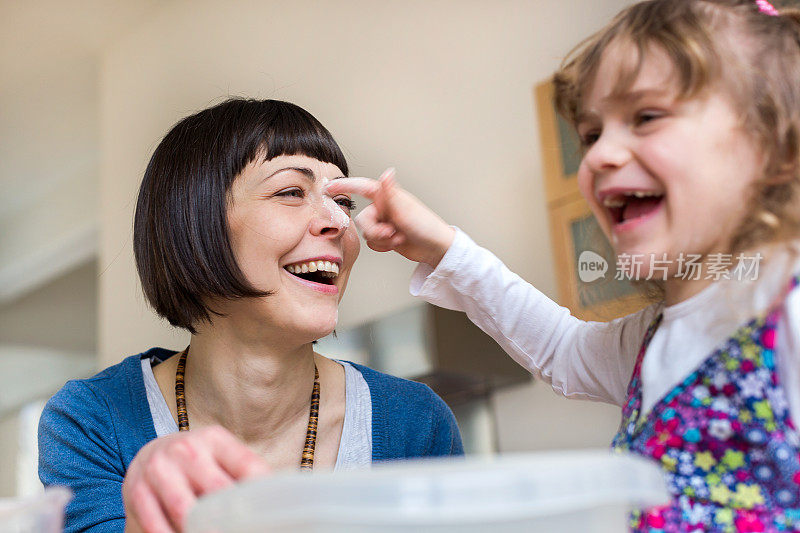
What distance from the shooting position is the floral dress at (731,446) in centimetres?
55

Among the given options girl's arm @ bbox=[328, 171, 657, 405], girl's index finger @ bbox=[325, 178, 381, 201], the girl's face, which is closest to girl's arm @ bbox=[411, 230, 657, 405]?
girl's arm @ bbox=[328, 171, 657, 405]

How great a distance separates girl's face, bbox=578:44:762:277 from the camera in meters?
0.64

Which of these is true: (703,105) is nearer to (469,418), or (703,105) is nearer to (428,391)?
(428,391)

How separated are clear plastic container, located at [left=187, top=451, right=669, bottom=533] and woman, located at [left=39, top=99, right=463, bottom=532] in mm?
745

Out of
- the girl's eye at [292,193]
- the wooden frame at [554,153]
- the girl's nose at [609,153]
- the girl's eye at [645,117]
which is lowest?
the girl's nose at [609,153]

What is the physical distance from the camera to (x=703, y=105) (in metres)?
0.66

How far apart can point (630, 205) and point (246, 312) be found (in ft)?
2.11

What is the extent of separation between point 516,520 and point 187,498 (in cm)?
25

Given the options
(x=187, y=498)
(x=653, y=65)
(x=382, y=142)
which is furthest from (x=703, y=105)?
(x=382, y=142)

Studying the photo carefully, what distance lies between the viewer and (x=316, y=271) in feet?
4.01

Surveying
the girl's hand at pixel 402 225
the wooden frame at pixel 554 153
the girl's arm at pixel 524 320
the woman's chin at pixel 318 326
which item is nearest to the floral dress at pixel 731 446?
the girl's arm at pixel 524 320

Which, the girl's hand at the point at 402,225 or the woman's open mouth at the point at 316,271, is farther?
the woman's open mouth at the point at 316,271

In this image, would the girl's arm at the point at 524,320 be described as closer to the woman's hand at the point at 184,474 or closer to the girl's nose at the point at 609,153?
the girl's nose at the point at 609,153

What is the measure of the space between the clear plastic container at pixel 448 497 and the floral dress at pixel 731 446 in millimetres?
190
